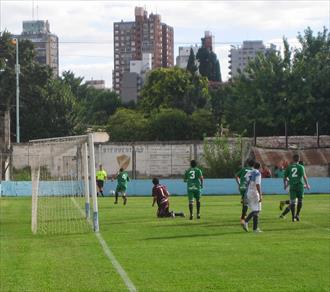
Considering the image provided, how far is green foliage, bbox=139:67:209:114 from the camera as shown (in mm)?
94375

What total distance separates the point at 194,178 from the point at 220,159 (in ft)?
96.8

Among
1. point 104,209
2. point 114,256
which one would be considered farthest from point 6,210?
point 114,256

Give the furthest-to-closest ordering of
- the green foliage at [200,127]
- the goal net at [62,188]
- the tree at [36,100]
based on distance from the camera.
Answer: the green foliage at [200,127], the tree at [36,100], the goal net at [62,188]

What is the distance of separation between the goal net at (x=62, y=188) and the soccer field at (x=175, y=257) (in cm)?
81

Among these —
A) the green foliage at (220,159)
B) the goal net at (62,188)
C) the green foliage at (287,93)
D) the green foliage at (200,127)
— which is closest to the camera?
the goal net at (62,188)

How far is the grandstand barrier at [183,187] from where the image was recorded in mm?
48000

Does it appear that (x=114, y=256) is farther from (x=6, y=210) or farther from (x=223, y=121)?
(x=223, y=121)

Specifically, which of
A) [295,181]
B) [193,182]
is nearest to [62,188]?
[193,182]

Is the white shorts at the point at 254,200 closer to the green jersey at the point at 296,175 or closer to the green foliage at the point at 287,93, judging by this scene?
the green jersey at the point at 296,175

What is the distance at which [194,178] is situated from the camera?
2492 centimetres

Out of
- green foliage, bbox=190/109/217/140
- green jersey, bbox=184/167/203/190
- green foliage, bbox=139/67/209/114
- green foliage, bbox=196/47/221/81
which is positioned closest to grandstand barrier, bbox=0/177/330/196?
green jersey, bbox=184/167/203/190

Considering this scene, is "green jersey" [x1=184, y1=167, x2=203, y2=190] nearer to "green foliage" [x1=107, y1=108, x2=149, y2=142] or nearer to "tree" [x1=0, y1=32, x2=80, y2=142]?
"tree" [x1=0, y1=32, x2=80, y2=142]

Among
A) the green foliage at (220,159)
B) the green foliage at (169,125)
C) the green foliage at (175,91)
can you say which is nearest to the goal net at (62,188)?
the green foliage at (220,159)

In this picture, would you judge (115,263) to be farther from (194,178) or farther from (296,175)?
(194,178)
